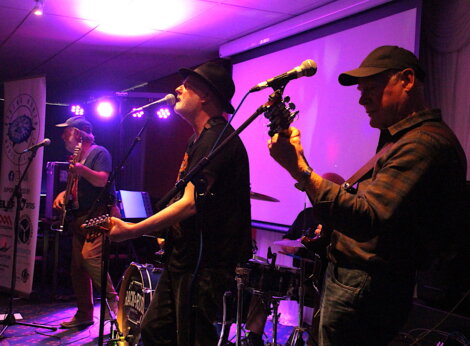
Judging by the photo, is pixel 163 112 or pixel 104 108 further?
pixel 104 108

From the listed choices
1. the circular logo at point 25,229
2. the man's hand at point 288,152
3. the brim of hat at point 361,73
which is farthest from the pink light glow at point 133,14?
the man's hand at point 288,152

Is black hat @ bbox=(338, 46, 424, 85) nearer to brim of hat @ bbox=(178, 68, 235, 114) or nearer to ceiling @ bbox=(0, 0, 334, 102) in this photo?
brim of hat @ bbox=(178, 68, 235, 114)

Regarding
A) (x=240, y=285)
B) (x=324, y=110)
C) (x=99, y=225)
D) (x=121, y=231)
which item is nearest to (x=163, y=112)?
(x=324, y=110)

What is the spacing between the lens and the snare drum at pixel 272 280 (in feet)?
12.9

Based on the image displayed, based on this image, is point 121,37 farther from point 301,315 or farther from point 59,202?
point 301,315

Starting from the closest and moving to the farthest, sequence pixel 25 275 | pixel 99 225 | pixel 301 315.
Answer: pixel 99 225 → pixel 301 315 → pixel 25 275

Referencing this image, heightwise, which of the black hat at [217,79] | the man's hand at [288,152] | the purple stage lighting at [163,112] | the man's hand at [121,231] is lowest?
the man's hand at [121,231]

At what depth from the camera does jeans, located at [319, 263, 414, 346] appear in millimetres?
1769

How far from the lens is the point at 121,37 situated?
267 inches

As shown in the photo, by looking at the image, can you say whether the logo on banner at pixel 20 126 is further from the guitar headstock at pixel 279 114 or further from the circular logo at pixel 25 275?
the guitar headstock at pixel 279 114

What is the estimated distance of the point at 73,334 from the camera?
500cm

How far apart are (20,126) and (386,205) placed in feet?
19.7

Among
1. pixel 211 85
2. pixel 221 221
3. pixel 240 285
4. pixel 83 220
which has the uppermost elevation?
pixel 211 85

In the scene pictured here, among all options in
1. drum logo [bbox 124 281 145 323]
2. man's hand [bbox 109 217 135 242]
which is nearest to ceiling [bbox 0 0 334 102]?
drum logo [bbox 124 281 145 323]
